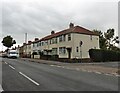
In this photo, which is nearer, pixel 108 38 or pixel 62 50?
pixel 62 50

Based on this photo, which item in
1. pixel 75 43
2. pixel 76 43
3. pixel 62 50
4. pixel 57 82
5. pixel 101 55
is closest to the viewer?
pixel 57 82

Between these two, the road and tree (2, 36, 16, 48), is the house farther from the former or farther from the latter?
tree (2, 36, 16, 48)

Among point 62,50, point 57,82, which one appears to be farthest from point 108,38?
point 57,82

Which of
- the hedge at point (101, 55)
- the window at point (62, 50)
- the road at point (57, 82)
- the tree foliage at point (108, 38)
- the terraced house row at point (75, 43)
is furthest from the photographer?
the tree foliage at point (108, 38)

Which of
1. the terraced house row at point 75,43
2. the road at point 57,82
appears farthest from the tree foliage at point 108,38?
the road at point 57,82

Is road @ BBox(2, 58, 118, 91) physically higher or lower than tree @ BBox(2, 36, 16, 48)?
lower

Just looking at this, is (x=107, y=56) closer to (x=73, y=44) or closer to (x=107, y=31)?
(x=73, y=44)

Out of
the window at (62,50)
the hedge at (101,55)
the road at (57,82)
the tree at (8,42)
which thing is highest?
the tree at (8,42)

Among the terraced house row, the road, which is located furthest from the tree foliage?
the road

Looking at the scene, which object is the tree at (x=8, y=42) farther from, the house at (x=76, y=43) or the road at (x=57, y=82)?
the road at (x=57, y=82)

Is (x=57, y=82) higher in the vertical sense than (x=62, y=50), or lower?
lower

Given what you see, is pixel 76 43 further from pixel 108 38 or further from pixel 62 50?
pixel 108 38

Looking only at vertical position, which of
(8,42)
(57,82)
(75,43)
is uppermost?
(8,42)

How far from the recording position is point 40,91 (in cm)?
903
